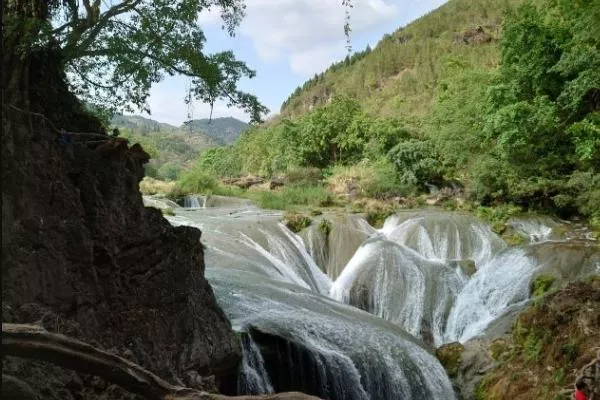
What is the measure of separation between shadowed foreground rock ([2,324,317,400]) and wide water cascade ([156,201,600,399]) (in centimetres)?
567

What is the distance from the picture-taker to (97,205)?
5.98 metres

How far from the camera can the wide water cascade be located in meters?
8.06

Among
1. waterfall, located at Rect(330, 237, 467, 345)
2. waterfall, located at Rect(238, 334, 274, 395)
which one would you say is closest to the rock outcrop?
waterfall, located at Rect(330, 237, 467, 345)

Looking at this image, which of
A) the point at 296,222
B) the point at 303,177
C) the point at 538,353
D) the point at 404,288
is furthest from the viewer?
the point at 303,177

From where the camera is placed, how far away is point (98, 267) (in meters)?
5.80

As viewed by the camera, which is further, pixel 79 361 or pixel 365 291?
pixel 365 291

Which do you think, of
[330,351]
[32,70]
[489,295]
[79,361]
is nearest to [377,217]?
[489,295]

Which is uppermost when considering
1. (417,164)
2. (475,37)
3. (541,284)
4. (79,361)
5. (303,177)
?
(475,37)

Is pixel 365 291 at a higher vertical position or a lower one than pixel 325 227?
lower

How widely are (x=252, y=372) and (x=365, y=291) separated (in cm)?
678

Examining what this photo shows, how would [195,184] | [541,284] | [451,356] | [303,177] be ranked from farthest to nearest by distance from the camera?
1. [303,177]
2. [195,184]
3. [541,284]
4. [451,356]

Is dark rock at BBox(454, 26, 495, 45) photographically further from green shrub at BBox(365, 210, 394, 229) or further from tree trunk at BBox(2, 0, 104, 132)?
tree trunk at BBox(2, 0, 104, 132)

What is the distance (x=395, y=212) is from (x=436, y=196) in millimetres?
4983

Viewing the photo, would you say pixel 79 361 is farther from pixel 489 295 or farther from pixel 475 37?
pixel 475 37
